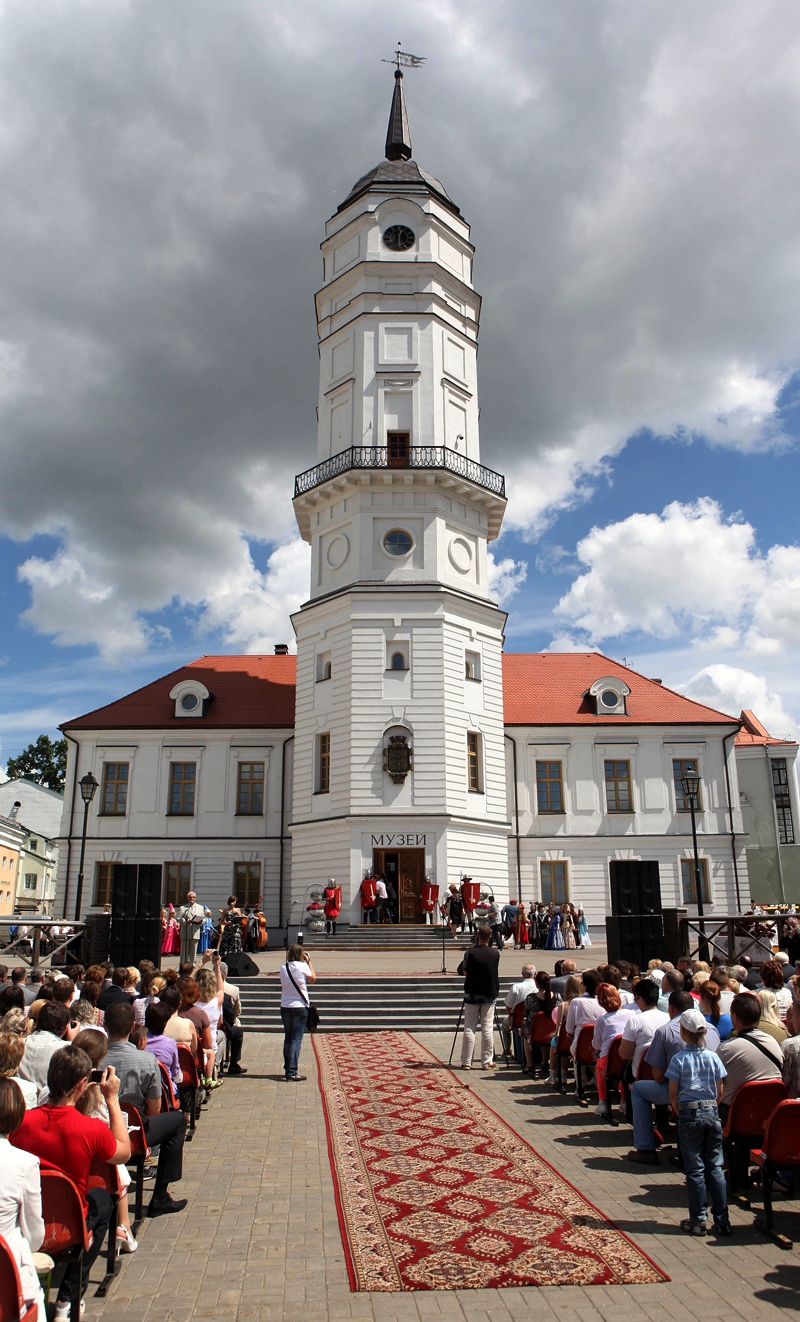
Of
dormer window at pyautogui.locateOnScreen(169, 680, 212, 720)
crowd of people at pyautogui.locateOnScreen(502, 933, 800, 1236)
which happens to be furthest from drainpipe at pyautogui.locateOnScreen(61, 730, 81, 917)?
crowd of people at pyautogui.locateOnScreen(502, 933, 800, 1236)

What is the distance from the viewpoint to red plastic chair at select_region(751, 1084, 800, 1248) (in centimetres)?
619

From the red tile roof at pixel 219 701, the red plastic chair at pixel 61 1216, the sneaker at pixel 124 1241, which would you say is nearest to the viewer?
the red plastic chair at pixel 61 1216

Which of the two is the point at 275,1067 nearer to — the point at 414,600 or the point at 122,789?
the point at 414,600

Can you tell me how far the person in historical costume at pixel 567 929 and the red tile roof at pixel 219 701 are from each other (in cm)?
1405

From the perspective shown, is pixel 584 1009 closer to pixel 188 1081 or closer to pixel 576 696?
pixel 188 1081

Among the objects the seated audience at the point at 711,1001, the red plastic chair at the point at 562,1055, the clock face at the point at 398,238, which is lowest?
the red plastic chair at the point at 562,1055

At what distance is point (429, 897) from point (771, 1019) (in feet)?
66.6

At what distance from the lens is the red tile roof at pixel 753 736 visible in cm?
4662

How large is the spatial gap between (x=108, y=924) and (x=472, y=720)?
16027mm

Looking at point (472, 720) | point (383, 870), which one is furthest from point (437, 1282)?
point (472, 720)

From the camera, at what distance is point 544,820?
3672 centimetres

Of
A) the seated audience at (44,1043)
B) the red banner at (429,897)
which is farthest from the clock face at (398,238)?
the seated audience at (44,1043)

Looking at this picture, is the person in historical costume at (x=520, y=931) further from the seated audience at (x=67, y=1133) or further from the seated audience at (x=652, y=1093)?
the seated audience at (x=67, y=1133)

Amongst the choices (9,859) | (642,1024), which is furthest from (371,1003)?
(9,859)
